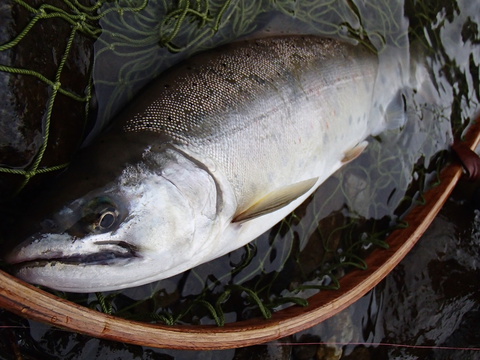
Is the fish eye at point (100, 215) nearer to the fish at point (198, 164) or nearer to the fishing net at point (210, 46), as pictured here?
the fish at point (198, 164)

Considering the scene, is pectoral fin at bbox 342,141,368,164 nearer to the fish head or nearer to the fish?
the fish

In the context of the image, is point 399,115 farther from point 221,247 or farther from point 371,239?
point 221,247

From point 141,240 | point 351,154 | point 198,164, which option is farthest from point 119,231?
point 351,154

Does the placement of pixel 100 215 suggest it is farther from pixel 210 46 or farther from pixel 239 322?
pixel 210 46

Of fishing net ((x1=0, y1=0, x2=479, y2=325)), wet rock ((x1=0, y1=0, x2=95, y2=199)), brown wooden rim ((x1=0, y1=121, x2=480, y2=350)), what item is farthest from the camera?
fishing net ((x1=0, y1=0, x2=479, y2=325))

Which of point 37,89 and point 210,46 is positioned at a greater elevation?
point 210,46

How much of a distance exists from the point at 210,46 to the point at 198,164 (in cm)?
75

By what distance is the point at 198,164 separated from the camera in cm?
182

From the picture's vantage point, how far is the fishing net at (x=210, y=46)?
5.95ft

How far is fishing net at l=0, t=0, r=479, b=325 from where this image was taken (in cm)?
181

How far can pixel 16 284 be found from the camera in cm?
146

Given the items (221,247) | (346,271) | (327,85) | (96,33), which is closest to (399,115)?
(327,85)

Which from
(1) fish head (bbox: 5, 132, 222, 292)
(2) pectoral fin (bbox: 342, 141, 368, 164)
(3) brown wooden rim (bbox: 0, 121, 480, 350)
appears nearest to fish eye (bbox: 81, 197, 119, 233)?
(1) fish head (bbox: 5, 132, 222, 292)

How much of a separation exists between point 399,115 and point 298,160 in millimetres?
1075
